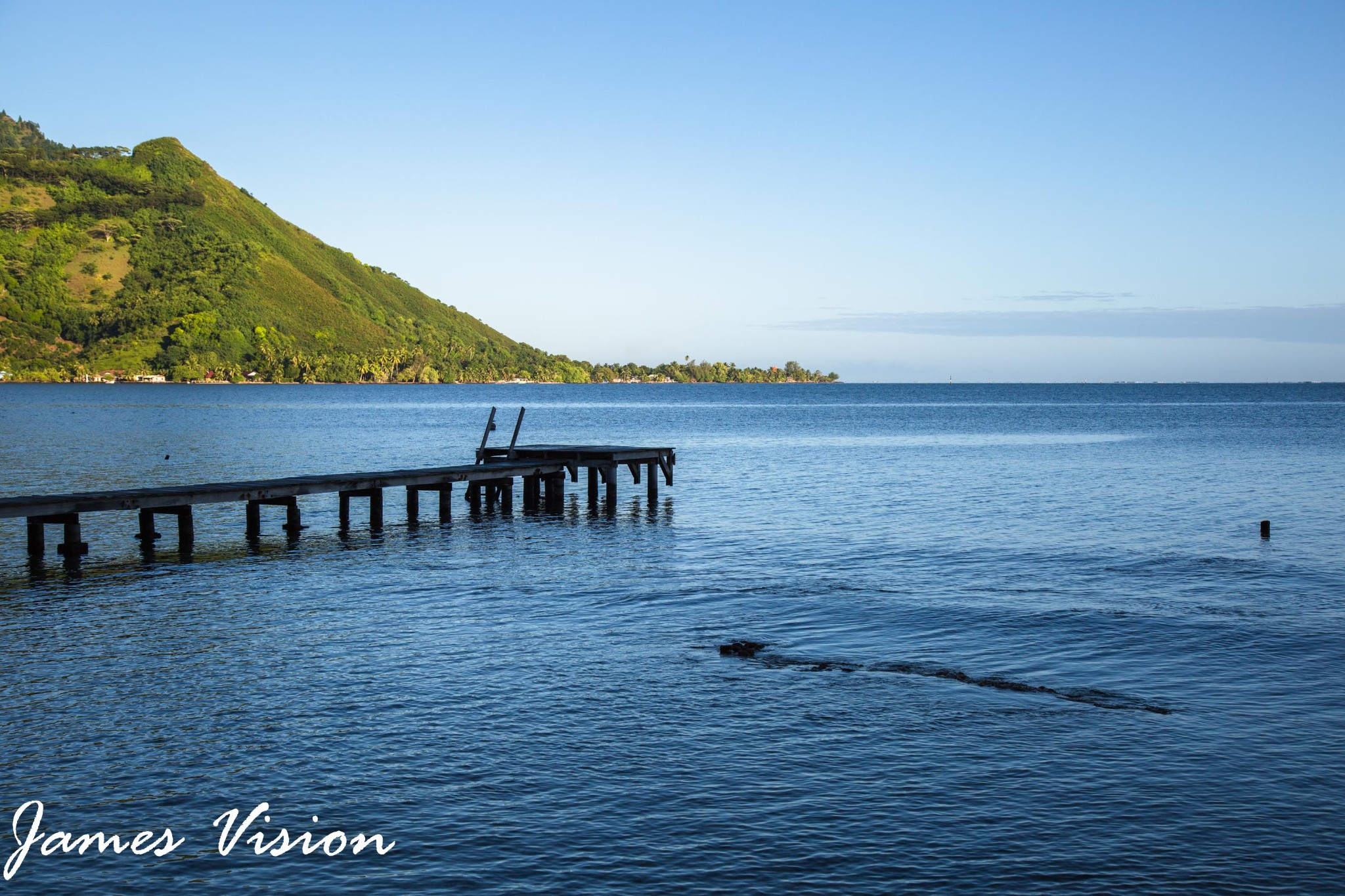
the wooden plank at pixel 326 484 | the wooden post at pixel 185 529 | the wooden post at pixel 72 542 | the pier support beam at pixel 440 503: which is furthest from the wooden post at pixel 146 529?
the pier support beam at pixel 440 503

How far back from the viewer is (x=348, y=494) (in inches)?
1236

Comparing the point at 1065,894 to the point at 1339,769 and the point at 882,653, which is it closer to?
the point at 1339,769

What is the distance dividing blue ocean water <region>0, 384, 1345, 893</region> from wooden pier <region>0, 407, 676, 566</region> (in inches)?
38.5

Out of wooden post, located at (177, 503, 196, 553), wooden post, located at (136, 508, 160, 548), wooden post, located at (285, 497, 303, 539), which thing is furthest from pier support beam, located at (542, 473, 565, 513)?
wooden post, located at (136, 508, 160, 548)

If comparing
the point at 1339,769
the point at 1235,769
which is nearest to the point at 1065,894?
the point at 1235,769

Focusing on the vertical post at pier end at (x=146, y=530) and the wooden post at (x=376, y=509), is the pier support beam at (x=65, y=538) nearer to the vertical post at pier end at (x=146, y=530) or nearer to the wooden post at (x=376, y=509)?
the vertical post at pier end at (x=146, y=530)

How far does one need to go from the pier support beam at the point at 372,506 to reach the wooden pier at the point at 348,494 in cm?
3

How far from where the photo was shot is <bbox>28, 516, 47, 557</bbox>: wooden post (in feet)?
81.7

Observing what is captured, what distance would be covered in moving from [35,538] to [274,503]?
5659 millimetres

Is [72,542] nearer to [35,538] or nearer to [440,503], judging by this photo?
[35,538]

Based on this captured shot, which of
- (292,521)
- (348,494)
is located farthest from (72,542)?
(348,494)

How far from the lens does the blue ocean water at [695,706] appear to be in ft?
32.1

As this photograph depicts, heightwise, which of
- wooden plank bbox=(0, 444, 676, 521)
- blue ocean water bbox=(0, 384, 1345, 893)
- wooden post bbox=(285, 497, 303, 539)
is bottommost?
blue ocean water bbox=(0, 384, 1345, 893)

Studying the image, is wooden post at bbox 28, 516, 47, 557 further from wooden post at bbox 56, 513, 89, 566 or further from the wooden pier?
wooden post at bbox 56, 513, 89, 566
